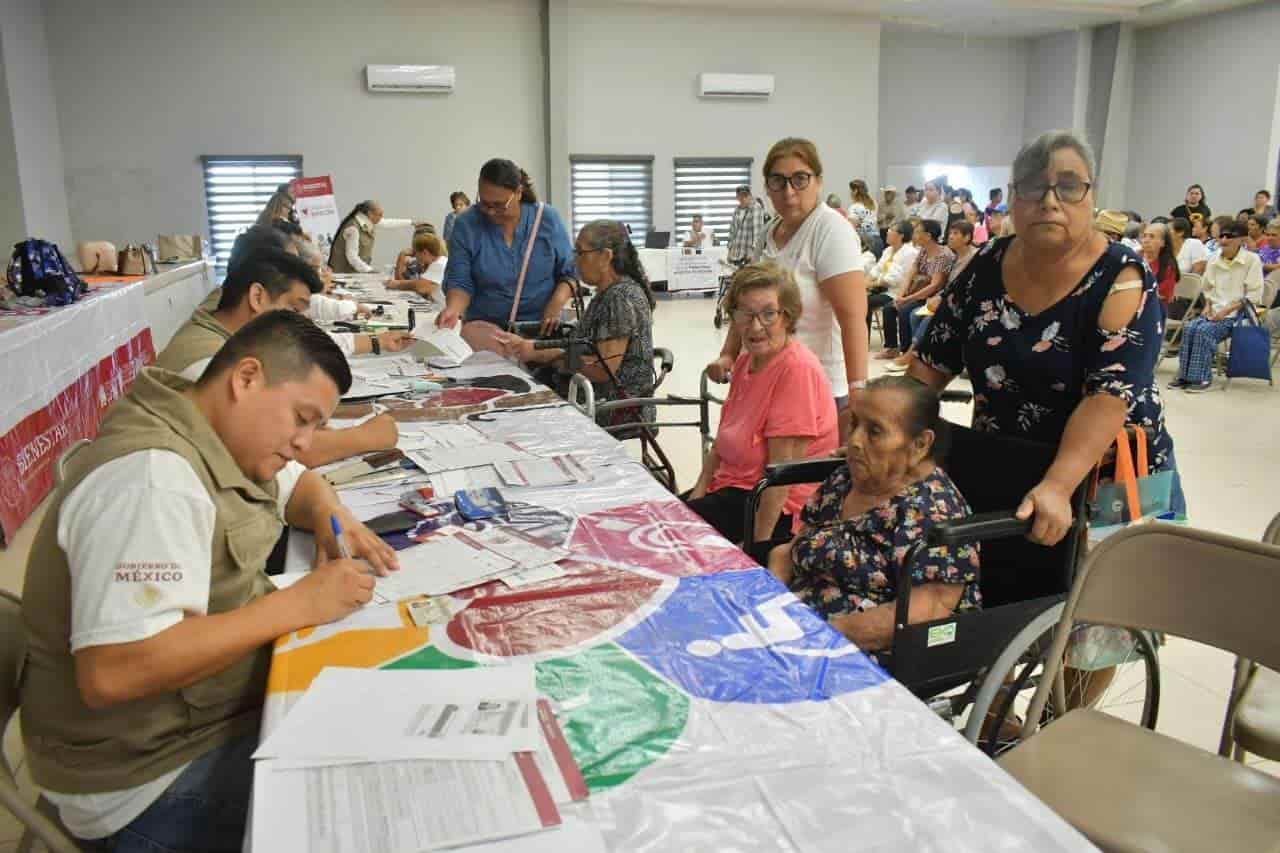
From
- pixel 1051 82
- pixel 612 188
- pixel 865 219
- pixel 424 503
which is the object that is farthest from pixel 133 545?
pixel 1051 82

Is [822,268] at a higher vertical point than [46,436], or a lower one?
higher

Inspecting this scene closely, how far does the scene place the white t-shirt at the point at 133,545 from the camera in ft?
3.57

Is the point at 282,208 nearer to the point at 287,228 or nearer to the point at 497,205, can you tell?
the point at 287,228

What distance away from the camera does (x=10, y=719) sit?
131cm

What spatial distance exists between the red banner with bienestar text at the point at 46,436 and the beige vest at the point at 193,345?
3.69 ft

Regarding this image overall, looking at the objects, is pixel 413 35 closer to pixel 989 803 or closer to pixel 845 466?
pixel 845 466

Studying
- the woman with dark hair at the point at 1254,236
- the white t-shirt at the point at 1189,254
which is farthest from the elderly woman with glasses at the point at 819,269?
the woman with dark hair at the point at 1254,236

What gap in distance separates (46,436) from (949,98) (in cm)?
1396

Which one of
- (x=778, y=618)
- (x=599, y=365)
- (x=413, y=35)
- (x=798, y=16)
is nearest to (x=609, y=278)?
(x=599, y=365)

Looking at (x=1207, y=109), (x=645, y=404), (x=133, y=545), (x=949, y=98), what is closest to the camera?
(x=133, y=545)

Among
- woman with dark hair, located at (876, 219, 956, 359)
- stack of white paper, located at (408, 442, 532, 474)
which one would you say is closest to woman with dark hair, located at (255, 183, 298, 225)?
stack of white paper, located at (408, 442, 532, 474)

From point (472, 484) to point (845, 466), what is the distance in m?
0.83

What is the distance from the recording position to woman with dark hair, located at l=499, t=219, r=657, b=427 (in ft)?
11.7

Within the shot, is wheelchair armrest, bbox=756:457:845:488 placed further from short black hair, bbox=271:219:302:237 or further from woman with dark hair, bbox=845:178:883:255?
woman with dark hair, bbox=845:178:883:255
